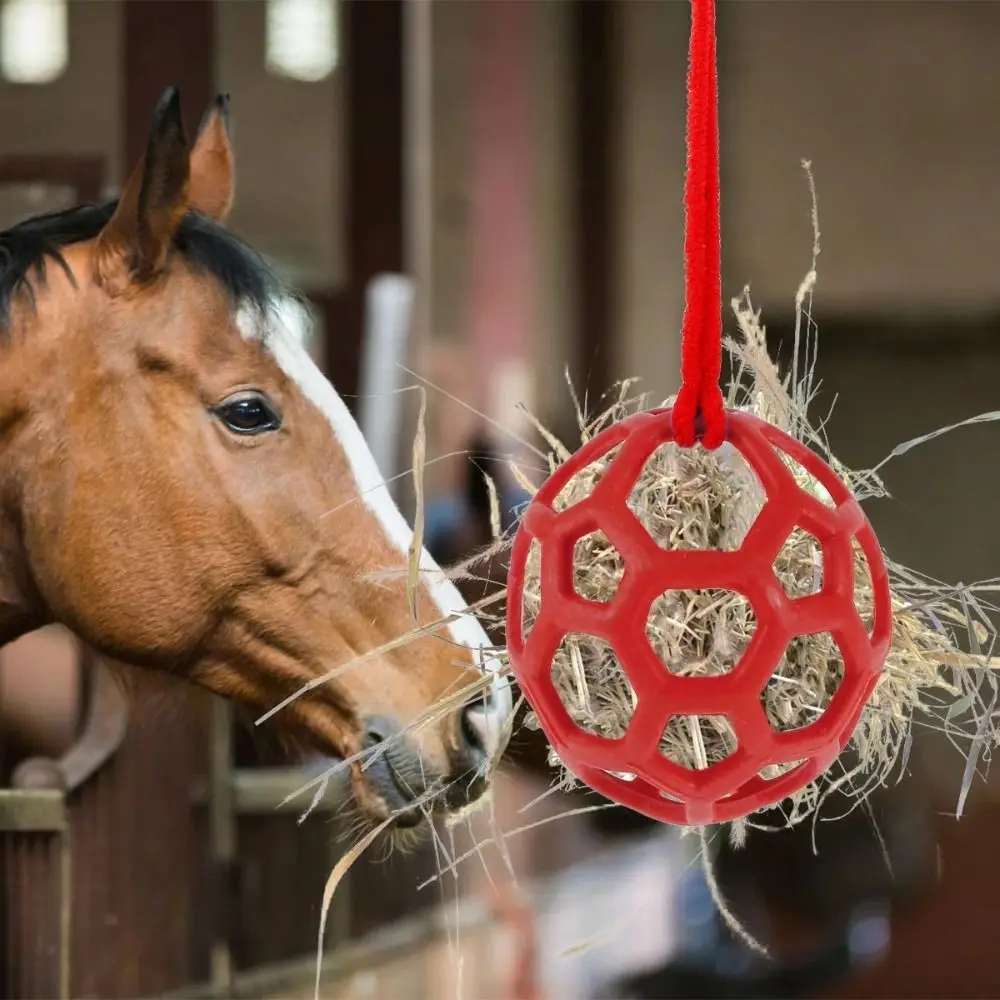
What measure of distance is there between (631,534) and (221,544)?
0.27 m

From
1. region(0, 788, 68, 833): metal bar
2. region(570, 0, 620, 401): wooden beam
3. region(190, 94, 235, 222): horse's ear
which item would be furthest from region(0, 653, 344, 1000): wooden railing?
region(570, 0, 620, 401): wooden beam

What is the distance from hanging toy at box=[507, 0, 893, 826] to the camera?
1.25 feet

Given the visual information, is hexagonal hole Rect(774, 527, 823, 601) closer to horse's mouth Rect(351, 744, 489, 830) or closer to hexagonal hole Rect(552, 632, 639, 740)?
hexagonal hole Rect(552, 632, 639, 740)

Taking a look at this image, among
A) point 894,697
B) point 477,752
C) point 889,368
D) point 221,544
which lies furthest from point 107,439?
point 889,368

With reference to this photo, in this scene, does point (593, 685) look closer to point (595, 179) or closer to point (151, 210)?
point (151, 210)

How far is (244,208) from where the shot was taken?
1.00 metres

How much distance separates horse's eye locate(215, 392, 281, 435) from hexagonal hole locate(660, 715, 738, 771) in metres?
0.25

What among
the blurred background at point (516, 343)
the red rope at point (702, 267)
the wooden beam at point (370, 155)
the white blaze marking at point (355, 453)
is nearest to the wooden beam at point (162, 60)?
the blurred background at point (516, 343)

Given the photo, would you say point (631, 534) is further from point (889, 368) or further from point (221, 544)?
point (889, 368)

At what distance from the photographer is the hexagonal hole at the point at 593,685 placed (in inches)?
17.8

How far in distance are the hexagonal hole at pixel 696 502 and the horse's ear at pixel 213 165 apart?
1.05 feet

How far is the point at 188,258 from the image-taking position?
602 mm

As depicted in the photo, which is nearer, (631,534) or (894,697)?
(631,534)

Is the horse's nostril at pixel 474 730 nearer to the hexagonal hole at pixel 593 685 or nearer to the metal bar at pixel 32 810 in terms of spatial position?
the hexagonal hole at pixel 593 685
